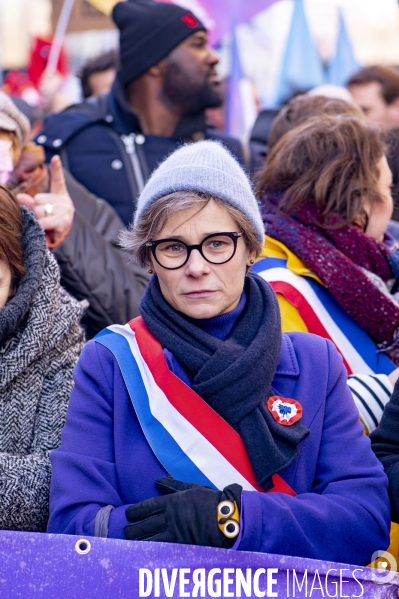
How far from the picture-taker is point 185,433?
220 centimetres

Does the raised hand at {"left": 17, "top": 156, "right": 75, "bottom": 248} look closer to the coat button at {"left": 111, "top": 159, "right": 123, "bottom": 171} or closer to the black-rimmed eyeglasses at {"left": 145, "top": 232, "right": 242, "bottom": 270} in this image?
the black-rimmed eyeglasses at {"left": 145, "top": 232, "right": 242, "bottom": 270}

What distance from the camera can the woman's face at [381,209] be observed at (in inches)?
132

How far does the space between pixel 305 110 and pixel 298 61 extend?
423cm

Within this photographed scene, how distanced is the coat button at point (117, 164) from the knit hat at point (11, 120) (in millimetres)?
1112

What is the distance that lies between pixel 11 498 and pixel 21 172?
1500 millimetres

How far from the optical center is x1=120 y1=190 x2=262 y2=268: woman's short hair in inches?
91.6

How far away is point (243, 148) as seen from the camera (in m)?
4.90

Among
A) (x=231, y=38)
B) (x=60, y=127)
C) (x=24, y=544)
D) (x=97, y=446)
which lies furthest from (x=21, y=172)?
(x=231, y=38)

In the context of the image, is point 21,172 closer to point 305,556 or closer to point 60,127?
point 60,127

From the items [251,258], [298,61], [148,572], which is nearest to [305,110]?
[251,258]

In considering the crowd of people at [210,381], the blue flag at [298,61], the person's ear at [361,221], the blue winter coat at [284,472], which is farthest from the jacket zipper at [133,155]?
the blue flag at [298,61]

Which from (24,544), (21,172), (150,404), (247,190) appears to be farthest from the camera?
(21,172)

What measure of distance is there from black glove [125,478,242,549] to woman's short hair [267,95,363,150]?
213cm

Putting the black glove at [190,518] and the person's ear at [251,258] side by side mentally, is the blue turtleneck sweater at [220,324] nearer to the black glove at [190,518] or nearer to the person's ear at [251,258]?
the person's ear at [251,258]
